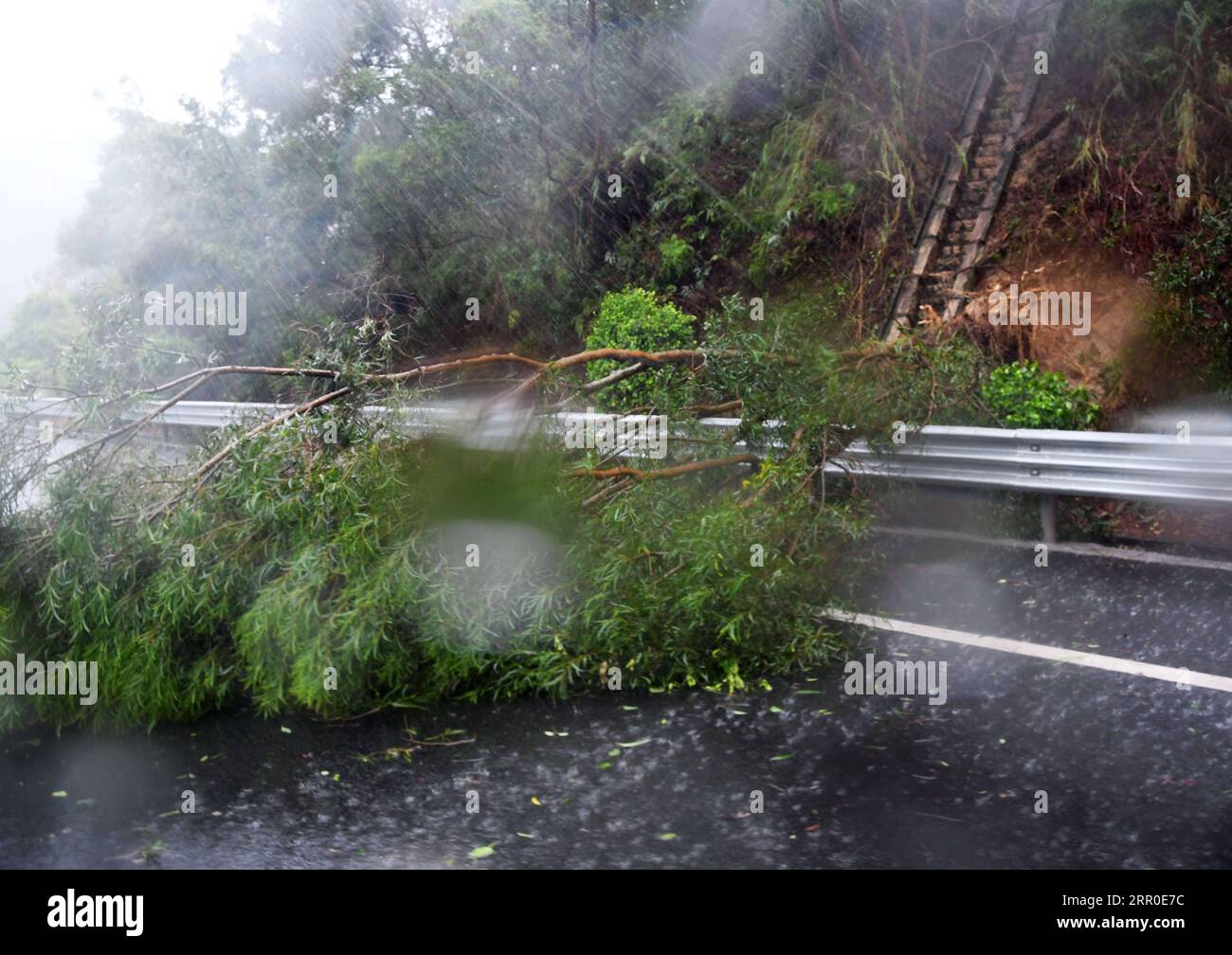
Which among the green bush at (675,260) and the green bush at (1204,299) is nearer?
the green bush at (1204,299)

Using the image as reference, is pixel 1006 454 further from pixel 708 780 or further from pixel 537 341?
pixel 537 341

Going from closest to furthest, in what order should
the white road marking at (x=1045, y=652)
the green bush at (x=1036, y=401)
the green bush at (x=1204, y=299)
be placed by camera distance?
the white road marking at (x=1045, y=652), the green bush at (x=1036, y=401), the green bush at (x=1204, y=299)

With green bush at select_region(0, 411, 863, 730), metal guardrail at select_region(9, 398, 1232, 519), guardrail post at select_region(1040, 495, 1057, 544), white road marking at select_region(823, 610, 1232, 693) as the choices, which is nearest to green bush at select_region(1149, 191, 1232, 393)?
guardrail post at select_region(1040, 495, 1057, 544)

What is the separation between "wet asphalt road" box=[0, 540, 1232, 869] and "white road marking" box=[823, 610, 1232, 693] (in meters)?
0.09

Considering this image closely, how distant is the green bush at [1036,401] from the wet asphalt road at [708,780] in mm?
3387

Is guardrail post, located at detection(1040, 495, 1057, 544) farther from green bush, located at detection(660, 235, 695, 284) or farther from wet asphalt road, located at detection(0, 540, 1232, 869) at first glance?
green bush, located at detection(660, 235, 695, 284)

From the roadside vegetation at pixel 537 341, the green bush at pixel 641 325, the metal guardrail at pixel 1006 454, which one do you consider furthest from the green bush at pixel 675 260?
the metal guardrail at pixel 1006 454

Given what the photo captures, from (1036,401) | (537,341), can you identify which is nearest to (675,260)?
(537,341)

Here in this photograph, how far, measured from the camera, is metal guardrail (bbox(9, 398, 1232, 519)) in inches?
245

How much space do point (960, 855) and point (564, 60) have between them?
655 inches

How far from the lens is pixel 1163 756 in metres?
4.40

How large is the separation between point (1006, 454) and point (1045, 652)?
2510 millimetres

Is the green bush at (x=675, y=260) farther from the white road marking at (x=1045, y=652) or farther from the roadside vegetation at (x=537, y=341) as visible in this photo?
the white road marking at (x=1045, y=652)

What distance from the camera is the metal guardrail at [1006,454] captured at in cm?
622
